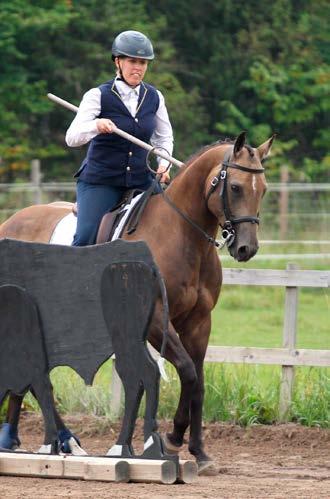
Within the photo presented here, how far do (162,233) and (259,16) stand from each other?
20392 millimetres

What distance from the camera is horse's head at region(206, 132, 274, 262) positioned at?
7.47 meters

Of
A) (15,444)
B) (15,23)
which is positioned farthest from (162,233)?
(15,23)

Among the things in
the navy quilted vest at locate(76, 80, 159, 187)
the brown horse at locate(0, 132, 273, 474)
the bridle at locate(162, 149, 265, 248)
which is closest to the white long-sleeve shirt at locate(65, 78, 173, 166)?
the navy quilted vest at locate(76, 80, 159, 187)

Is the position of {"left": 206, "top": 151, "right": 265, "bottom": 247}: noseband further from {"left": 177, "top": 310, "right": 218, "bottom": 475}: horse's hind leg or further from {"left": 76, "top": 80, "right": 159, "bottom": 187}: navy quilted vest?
{"left": 76, "top": 80, "right": 159, "bottom": 187}: navy quilted vest

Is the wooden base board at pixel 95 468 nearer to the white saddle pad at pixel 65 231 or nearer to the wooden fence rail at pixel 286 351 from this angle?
the white saddle pad at pixel 65 231

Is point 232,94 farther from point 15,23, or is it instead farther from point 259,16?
point 15,23

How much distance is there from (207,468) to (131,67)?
2679 mm

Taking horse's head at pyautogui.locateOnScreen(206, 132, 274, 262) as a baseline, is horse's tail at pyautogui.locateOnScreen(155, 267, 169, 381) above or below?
below

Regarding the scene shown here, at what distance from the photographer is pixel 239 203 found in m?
7.54

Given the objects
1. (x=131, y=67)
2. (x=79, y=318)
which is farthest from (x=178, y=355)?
(x=131, y=67)

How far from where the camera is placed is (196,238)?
7.95 m

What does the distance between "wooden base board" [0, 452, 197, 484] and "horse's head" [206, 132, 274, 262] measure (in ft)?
4.40

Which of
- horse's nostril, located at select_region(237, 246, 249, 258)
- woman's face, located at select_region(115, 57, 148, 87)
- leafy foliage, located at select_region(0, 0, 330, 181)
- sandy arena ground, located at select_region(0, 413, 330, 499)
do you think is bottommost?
sandy arena ground, located at select_region(0, 413, 330, 499)

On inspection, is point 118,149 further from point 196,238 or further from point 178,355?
point 178,355
